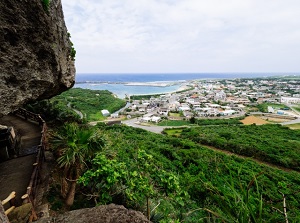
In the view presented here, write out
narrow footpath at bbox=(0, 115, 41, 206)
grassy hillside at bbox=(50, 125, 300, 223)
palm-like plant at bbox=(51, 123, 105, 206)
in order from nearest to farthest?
grassy hillside at bbox=(50, 125, 300, 223)
palm-like plant at bbox=(51, 123, 105, 206)
narrow footpath at bbox=(0, 115, 41, 206)

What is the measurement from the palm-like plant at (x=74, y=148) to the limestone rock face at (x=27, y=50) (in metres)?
1.48

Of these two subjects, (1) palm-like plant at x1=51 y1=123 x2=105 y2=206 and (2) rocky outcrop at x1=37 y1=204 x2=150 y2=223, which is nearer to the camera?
(2) rocky outcrop at x1=37 y1=204 x2=150 y2=223

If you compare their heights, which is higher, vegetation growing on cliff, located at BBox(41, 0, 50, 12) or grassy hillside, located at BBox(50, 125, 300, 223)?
vegetation growing on cliff, located at BBox(41, 0, 50, 12)

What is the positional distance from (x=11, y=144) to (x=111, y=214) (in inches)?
239

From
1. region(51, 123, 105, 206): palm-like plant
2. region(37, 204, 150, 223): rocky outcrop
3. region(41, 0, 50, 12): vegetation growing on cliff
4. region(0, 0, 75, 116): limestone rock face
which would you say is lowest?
region(37, 204, 150, 223): rocky outcrop

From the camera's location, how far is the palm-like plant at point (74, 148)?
16.3 ft

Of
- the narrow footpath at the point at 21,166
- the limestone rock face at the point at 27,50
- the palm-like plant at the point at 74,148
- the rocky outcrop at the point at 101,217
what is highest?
the limestone rock face at the point at 27,50

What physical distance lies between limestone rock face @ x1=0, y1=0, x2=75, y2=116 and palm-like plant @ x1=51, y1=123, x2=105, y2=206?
4.86 ft

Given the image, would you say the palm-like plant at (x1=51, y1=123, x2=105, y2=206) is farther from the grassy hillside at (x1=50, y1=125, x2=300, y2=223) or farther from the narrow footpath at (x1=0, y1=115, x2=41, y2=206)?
the narrow footpath at (x1=0, y1=115, x2=41, y2=206)

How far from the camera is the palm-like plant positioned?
195 inches

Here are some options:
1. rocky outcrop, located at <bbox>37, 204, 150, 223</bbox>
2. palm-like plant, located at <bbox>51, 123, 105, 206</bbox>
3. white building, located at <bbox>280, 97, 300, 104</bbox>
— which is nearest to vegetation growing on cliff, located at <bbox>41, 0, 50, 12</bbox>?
palm-like plant, located at <bbox>51, 123, 105, 206</bbox>

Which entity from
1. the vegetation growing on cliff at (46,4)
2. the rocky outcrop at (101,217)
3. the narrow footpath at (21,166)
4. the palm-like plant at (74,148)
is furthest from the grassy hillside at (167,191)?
the vegetation growing on cliff at (46,4)

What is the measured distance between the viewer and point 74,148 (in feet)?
16.3

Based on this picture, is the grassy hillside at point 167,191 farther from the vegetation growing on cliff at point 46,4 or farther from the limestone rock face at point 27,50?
the vegetation growing on cliff at point 46,4
